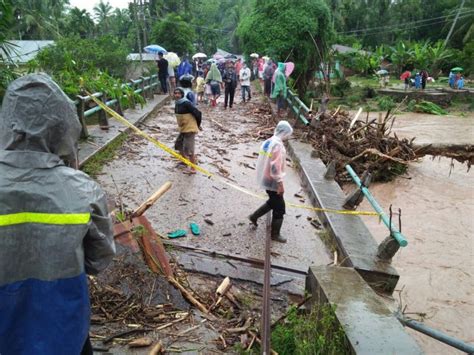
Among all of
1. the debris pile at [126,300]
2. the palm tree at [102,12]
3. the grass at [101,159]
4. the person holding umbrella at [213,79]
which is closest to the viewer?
the debris pile at [126,300]

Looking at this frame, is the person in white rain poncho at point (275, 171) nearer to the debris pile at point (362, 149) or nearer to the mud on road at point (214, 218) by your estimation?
the mud on road at point (214, 218)

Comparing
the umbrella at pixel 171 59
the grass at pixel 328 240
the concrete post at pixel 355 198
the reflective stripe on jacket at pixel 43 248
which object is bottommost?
the grass at pixel 328 240

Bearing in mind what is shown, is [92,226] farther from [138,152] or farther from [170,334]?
[138,152]

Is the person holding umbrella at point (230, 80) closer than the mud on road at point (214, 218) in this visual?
No

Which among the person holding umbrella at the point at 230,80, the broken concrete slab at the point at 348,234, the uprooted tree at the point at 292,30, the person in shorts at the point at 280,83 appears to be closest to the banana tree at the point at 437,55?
the uprooted tree at the point at 292,30

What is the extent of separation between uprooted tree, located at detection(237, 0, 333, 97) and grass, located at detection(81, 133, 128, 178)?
8.40 m

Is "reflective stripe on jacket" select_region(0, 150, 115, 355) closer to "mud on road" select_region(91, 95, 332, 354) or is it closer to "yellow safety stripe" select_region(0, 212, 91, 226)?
"yellow safety stripe" select_region(0, 212, 91, 226)

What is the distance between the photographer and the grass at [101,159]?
22.1 feet

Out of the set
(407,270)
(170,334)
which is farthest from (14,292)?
(407,270)

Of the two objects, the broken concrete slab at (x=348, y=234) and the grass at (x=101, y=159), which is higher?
the grass at (x=101, y=159)

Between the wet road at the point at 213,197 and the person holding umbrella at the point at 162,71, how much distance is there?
611cm

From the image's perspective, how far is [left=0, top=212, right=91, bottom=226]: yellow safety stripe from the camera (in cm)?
170

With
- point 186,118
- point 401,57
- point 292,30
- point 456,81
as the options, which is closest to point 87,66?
point 186,118

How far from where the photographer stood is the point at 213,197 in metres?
6.57
